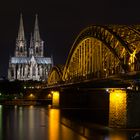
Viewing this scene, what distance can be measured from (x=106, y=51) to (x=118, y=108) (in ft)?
67.2

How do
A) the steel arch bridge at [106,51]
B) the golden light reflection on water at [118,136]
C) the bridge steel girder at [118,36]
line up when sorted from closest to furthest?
the golden light reflection on water at [118,136]
the steel arch bridge at [106,51]
the bridge steel girder at [118,36]

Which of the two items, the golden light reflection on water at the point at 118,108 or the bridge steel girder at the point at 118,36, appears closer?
the golden light reflection on water at the point at 118,108

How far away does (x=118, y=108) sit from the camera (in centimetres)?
5641

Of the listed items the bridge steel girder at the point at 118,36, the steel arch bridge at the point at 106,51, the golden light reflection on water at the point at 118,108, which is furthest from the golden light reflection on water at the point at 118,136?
the bridge steel girder at the point at 118,36

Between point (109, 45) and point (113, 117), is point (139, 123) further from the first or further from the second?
point (109, 45)

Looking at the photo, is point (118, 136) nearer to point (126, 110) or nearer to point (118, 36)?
point (126, 110)

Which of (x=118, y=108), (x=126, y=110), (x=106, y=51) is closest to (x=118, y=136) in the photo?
(x=126, y=110)

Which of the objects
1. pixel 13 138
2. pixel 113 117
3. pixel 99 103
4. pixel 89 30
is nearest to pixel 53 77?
pixel 99 103

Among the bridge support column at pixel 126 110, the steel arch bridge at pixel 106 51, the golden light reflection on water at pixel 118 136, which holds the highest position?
the steel arch bridge at pixel 106 51

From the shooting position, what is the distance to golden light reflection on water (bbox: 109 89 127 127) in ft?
181

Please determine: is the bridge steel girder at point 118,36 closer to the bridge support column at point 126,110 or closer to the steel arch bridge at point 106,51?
the steel arch bridge at point 106,51

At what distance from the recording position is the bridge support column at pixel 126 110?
54.8m

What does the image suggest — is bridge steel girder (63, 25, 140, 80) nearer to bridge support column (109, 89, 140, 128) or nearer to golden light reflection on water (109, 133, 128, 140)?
bridge support column (109, 89, 140, 128)

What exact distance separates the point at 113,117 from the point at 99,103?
68.8 m
